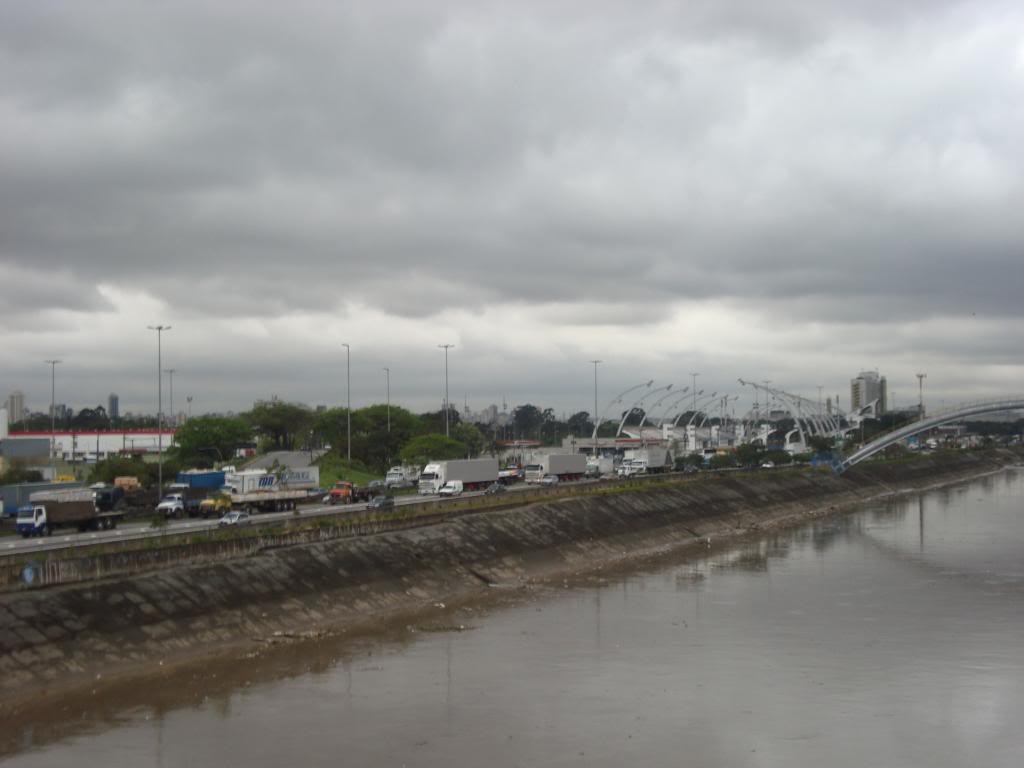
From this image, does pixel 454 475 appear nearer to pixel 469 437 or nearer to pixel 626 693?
pixel 626 693

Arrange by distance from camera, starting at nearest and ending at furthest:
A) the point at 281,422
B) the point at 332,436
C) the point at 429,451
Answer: the point at 429,451
the point at 332,436
the point at 281,422

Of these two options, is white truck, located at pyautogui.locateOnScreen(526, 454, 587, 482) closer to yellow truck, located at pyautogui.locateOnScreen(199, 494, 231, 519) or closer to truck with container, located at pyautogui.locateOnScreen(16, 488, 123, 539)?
yellow truck, located at pyautogui.locateOnScreen(199, 494, 231, 519)

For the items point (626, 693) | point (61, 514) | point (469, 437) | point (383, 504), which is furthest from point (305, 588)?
point (469, 437)

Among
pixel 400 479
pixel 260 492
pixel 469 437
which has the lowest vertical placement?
pixel 400 479

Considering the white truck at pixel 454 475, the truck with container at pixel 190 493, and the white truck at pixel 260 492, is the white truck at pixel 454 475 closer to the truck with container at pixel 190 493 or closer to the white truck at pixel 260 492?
the white truck at pixel 260 492

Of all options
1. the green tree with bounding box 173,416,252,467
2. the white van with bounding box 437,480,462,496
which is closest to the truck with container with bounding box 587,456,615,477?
the white van with bounding box 437,480,462,496

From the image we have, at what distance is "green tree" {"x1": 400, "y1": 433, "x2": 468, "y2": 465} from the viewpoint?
11194 cm

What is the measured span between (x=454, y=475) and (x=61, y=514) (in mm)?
34964

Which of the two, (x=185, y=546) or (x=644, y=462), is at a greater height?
(x=185, y=546)

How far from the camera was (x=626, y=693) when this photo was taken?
2881cm

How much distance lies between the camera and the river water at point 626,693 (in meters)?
23.8

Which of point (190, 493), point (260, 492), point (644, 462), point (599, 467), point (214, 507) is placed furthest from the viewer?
point (644, 462)

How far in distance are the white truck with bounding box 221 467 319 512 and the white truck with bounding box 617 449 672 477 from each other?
180 ft

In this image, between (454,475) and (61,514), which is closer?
(61,514)
